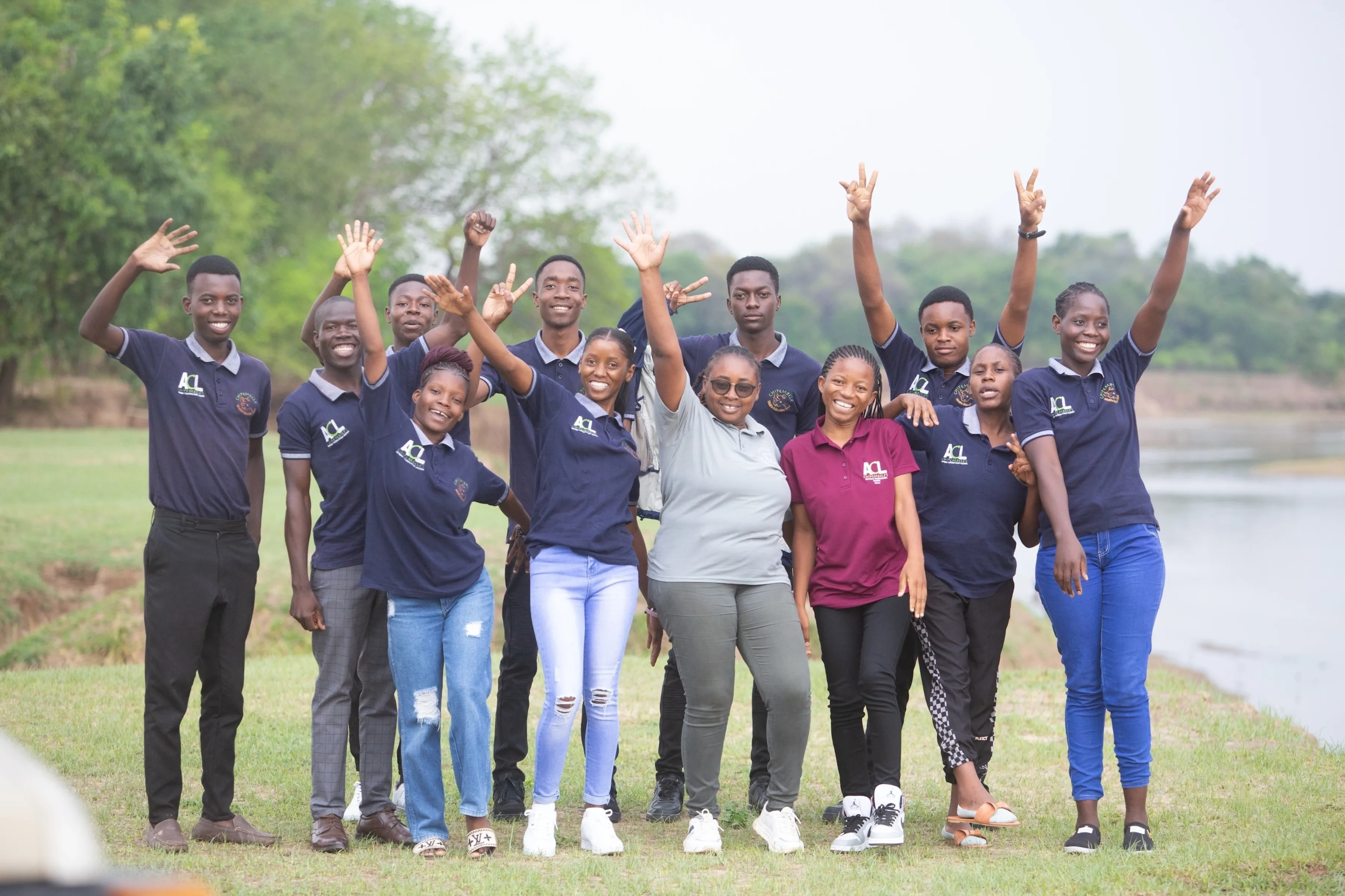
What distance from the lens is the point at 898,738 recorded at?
5.50 meters

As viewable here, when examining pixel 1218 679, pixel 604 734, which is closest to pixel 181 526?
pixel 604 734

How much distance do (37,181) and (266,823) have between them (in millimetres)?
24057

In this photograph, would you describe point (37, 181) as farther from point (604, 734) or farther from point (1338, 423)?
point (1338, 423)

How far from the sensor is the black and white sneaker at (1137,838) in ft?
17.8

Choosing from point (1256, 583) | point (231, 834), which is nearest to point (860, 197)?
point (231, 834)

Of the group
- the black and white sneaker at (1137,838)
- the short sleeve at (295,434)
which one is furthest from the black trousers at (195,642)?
the black and white sneaker at (1137,838)

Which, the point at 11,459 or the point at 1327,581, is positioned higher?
the point at 11,459

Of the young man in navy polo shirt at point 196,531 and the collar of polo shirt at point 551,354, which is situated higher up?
the collar of polo shirt at point 551,354

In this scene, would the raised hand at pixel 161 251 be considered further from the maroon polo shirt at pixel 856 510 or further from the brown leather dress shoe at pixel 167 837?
the maroon polo shirt at pixel 856 510

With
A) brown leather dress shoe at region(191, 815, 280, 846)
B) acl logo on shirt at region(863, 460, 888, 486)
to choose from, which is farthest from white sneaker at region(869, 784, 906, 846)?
brown leather dress shoe at region(191, 815, 280, 846)

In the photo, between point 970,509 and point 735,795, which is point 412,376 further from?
point 735,795

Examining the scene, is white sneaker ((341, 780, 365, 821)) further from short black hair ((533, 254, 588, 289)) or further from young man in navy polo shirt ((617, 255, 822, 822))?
short black hair ((533, 254, 588, 289))

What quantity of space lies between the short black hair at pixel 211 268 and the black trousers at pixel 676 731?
263 cm

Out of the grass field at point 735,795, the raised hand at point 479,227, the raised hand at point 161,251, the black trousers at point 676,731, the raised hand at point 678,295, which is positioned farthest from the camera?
the raised hand at point 678,295
